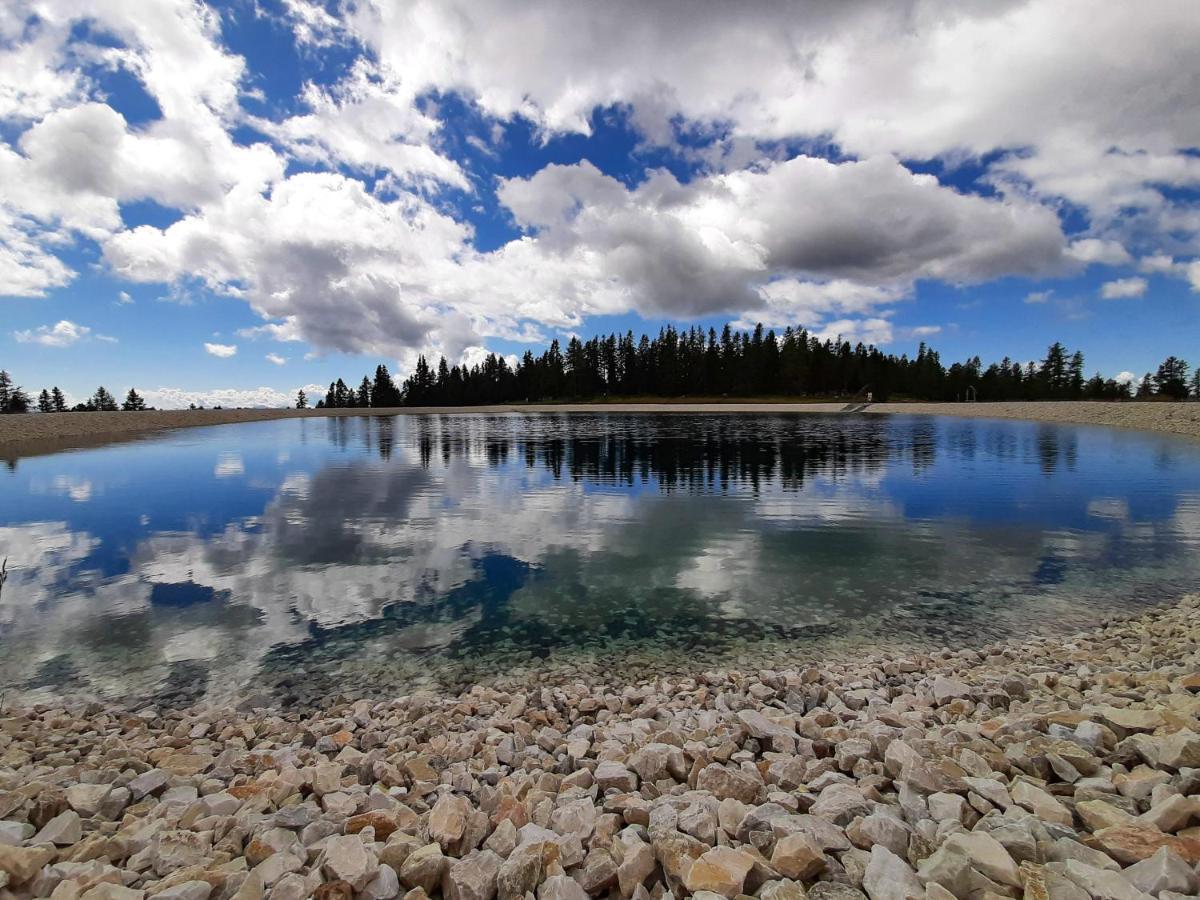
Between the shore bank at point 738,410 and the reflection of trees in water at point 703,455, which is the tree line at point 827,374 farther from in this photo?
the reflection of trees in water at point 703,455

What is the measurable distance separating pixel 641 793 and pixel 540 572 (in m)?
9.72

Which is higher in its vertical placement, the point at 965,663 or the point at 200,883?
the point at 200,883

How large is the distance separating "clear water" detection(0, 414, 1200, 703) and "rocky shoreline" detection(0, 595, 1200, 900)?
174 centimetres

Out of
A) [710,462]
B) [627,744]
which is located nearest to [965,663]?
[627,744]

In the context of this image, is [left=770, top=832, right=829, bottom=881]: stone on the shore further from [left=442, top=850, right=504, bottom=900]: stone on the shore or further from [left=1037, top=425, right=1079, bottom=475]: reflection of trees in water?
[left=1037, top=425, right=1079, bottom=475]: reflection of trees in water

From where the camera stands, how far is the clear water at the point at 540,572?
1034cm

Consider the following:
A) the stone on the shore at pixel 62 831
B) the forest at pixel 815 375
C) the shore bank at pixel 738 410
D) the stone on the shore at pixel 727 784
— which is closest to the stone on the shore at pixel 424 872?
the stone on the shore at pixel 727 784

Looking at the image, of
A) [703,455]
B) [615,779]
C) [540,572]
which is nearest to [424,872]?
[615,779]

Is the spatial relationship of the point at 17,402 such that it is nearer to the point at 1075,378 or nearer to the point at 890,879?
the point at 890,879

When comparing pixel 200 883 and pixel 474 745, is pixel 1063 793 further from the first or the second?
pixel 200 883

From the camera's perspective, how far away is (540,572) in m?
15.2

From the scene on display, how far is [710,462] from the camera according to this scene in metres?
40.4

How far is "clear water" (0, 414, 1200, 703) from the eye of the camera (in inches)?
407

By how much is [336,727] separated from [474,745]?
7.53 feet
